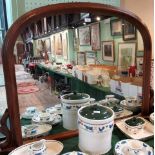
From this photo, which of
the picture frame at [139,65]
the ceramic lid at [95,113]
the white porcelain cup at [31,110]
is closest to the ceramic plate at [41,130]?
the white porcelain cup at [31,110]

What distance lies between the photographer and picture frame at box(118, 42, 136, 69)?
1.17 metres

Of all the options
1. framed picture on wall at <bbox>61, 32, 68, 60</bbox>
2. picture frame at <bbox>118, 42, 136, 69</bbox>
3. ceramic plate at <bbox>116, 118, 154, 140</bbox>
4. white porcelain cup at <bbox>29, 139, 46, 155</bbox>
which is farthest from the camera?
picture frame at <bbox>118, 42, 136, 69</bbox>

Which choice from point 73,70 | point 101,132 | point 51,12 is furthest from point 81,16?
point 101,132

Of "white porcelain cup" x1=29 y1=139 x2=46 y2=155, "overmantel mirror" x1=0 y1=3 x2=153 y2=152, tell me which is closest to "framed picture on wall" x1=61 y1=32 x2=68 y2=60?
"overmantel mirror" x1=0 y1=3 x2=153 y2=152

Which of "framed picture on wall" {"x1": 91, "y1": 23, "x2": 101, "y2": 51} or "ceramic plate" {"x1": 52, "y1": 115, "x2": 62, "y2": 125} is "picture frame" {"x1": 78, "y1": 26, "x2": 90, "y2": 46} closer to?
"framed picture on wall" {"x1": 91, "y1": 23, "x2": 101, "y2": 51}

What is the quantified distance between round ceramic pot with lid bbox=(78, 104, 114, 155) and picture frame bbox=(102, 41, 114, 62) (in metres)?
0.49

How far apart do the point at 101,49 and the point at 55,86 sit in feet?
1.18

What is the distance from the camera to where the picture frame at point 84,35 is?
1073mm

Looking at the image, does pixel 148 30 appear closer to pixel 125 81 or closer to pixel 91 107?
pixel 125 81

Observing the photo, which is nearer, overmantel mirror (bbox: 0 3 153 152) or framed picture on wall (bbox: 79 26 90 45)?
overmantel mirror (bbox: 0 3 153 152)

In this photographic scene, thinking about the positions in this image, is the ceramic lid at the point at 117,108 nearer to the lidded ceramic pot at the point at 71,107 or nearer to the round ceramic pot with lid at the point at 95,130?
the lidded ceramic pot at the point at 71,107

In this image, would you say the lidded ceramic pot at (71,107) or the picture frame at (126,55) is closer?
the lidded ceramic pot at (71,107)

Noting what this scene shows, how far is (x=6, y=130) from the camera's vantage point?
0.75 m

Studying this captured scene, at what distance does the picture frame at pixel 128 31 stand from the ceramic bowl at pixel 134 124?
48 centimetres
